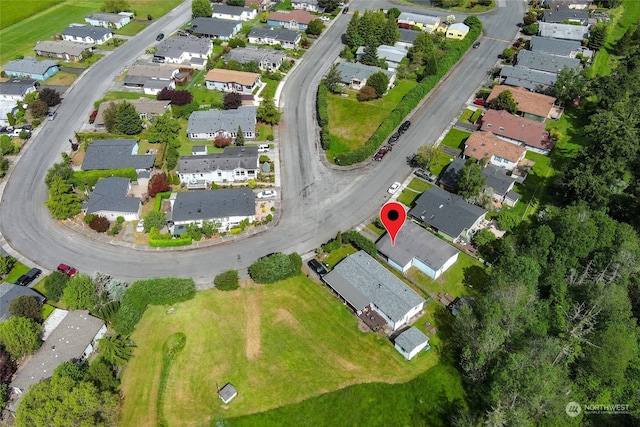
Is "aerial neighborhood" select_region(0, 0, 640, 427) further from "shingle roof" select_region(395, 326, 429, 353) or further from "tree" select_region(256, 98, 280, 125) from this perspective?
"tree" select_region(256, 98, 280, 125)

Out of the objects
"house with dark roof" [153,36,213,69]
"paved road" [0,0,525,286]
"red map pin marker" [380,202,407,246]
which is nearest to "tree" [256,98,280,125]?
"paved road" [0,0,525,286]

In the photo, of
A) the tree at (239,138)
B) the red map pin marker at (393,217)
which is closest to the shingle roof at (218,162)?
the tree at (239,138)

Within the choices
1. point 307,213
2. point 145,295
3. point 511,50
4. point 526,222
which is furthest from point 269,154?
point 511,50

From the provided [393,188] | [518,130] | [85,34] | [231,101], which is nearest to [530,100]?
[518,130]

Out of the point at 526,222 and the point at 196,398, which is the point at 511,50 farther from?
the point at 196,398

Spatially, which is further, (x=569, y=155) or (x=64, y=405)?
(x=569, y=155)

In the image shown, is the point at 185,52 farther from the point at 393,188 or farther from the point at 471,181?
the point at 471,181
